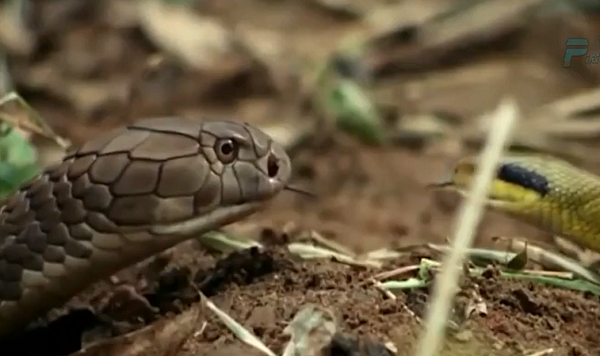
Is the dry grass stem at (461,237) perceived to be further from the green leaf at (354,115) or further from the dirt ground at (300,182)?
the green leaf at (354,115)

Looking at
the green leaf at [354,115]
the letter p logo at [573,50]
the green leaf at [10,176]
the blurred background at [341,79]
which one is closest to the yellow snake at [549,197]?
the green leaf at [10,176]

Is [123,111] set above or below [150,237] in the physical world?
below

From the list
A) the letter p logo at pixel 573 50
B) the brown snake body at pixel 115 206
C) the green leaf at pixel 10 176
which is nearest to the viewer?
the brown snake body at pixel 115 206

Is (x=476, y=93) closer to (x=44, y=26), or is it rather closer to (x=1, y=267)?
(x=44, y=26)

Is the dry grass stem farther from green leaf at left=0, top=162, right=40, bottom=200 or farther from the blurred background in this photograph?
the blurred background

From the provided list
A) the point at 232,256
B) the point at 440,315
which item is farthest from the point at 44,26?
the point at 440,315

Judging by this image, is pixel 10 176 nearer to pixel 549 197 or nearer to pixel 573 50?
pixel 549 197
